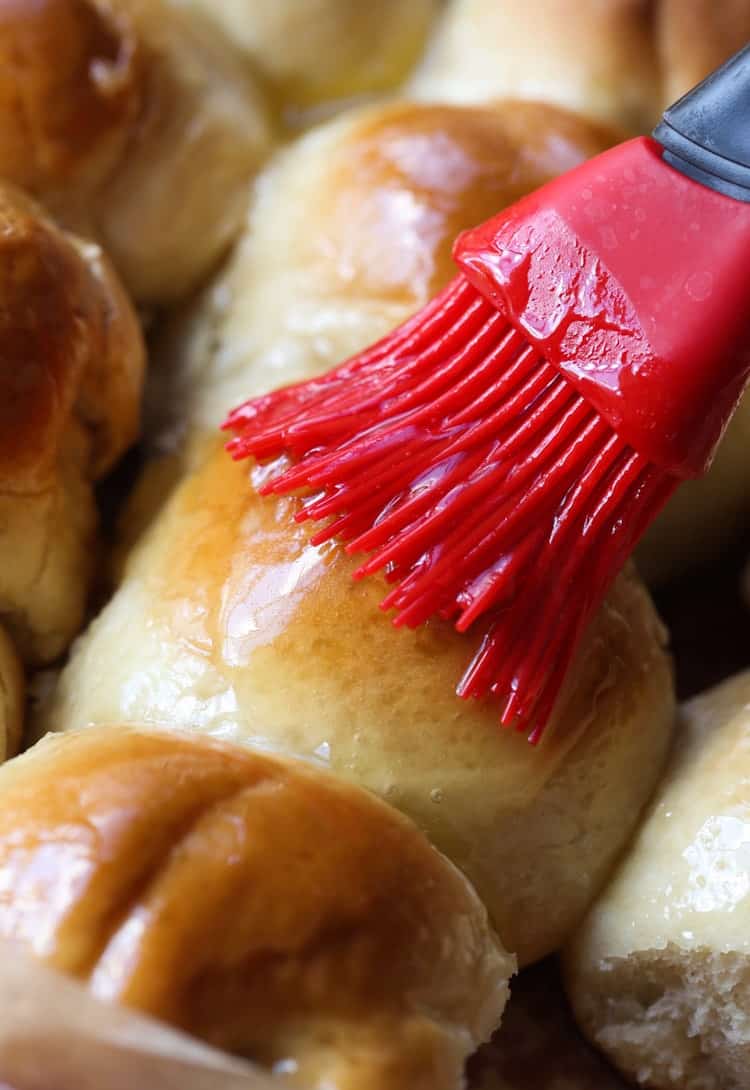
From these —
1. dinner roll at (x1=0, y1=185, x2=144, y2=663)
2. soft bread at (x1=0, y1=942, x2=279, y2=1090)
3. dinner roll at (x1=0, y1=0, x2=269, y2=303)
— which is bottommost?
soft bread at (x1=0, y1=942, x2=279, y2=1090)

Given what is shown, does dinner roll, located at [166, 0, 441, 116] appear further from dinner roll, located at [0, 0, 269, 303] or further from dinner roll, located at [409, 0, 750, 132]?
dinner roll, located at [409, 0, 750, 132]

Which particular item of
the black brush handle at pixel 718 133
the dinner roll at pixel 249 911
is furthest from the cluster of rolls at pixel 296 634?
the black brush handle at pixel 718 133

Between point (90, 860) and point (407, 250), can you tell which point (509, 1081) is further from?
point (407, 250)

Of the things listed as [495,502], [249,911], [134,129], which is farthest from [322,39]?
[249,911]

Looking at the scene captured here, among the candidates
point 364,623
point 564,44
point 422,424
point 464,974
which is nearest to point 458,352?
point 422,424

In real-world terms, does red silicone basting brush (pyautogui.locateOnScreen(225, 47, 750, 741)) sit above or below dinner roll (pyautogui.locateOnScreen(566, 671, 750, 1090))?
above

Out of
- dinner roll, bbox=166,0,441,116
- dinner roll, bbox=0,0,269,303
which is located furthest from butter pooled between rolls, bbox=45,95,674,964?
dinner roll, bbox=166,0,441,116

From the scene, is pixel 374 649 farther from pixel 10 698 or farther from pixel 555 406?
pixel 10 698
